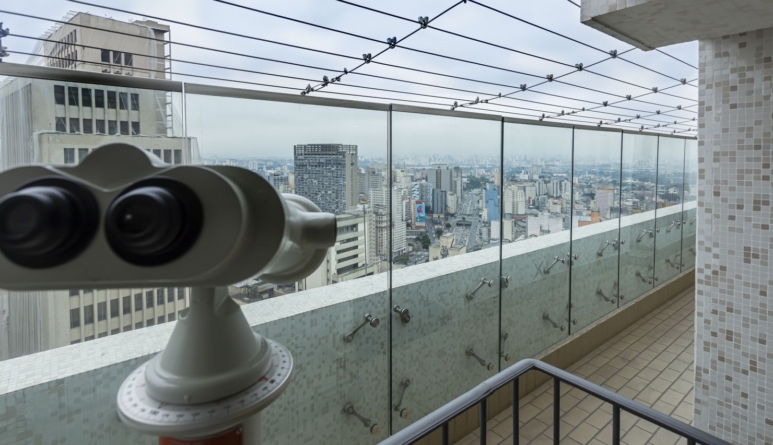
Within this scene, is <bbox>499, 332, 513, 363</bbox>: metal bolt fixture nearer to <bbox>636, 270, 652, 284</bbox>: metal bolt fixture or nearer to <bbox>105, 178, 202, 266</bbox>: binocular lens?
Answer: <bbox>636, 270, 652, 284</bbox>: metal bolt fixture

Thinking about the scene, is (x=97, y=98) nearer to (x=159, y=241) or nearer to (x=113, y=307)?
(x=113, y=307)

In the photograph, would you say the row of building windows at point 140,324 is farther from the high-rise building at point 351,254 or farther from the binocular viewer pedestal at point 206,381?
the binocular viewer pedestal at point 206,381

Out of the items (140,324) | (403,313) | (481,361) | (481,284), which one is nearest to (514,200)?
(481,284)

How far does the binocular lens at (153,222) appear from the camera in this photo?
0.35 metres

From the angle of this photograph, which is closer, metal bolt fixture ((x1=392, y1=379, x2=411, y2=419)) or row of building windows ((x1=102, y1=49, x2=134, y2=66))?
row of building windows ((x1=102, y1=49, x2=134, y2=66))

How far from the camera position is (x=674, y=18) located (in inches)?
47.4

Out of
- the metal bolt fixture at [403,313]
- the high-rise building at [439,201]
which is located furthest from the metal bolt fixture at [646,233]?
the metal bolt fixture at [403,313]

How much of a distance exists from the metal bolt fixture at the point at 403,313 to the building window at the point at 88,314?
4.92 ft

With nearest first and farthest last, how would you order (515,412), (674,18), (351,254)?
1. (515,412)
2. (674,18)
3. (351,254)

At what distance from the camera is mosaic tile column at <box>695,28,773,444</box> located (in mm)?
1402

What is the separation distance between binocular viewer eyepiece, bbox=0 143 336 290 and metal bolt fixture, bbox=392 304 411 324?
7.10 ft

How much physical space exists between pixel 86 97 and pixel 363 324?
1663mm

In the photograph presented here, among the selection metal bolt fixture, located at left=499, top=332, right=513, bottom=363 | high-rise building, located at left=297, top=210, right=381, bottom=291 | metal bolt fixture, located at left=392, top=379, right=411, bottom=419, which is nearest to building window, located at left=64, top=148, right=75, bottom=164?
high-rise building, located at left=297, top=210, right=381, bottom=291

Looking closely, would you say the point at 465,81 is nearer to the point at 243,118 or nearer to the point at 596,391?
the point at 243,118
